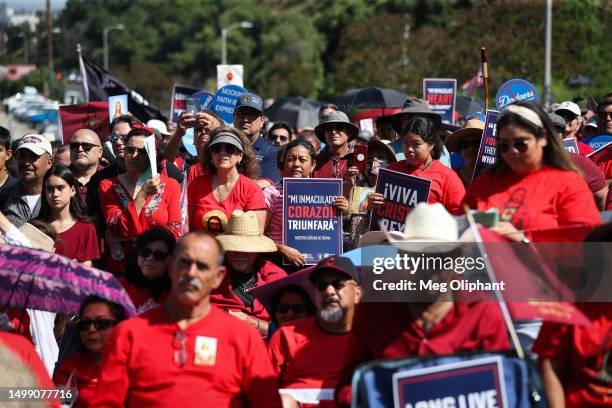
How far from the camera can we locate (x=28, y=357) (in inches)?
223

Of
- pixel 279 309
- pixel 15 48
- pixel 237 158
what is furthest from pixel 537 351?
pixel 15 48

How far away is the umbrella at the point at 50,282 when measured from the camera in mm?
6035

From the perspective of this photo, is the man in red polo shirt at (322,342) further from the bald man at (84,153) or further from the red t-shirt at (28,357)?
the bald man at (84,153)

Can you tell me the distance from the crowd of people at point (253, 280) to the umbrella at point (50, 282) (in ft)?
0.62

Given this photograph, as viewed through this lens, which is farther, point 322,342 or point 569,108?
point 569,108

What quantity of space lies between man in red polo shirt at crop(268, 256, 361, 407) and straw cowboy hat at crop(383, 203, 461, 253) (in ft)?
2.53

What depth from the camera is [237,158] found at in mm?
8453

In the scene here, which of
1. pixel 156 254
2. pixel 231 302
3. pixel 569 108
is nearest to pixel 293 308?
pixel 231 302

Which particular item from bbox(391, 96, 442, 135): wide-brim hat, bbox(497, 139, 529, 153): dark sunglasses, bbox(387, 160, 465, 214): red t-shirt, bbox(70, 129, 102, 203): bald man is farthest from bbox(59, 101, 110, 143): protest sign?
bbox(497, 139, 529, 153): dark sunglasses

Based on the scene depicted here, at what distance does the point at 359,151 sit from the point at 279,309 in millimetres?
2329

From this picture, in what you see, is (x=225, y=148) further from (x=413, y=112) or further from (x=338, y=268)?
(x=338, y=268)

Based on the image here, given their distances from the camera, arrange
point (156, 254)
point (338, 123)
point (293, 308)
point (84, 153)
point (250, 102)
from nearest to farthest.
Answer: point (156, 254), point (293, 308), point (84, 153), point (338, 123), point (250, 102)

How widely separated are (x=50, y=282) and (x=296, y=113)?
14111mm

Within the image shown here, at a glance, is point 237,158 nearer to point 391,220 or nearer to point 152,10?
point 391,220
